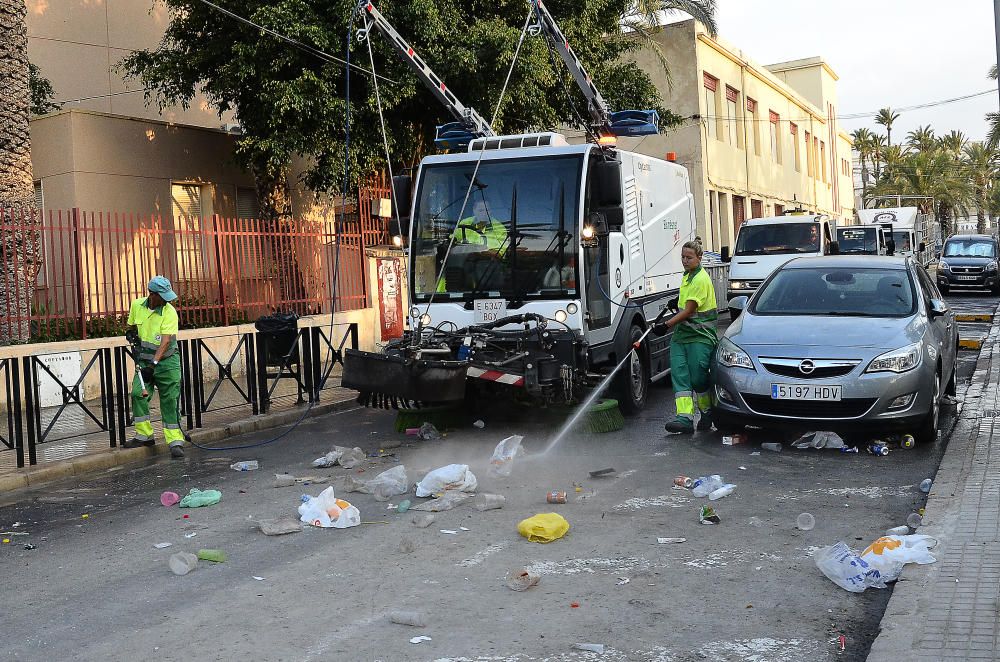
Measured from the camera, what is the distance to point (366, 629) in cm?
A: 454

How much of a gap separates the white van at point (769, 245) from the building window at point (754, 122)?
1586 cm

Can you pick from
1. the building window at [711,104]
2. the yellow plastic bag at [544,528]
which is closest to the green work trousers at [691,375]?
the yellow plastic bag at [544,528]

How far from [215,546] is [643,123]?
7814mm

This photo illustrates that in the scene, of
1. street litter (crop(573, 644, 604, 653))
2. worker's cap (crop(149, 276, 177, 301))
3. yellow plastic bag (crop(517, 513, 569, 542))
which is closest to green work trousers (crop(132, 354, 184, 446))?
worker's cap (crop(149, 276, 177, 301))

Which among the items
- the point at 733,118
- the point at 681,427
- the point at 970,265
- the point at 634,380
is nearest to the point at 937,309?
the point at 681,427

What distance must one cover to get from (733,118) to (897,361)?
2979 centimetres

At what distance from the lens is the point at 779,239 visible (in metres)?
23.1

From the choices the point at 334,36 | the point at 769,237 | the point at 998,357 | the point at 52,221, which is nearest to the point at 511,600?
the point at 52,221

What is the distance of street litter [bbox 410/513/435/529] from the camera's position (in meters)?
6.37

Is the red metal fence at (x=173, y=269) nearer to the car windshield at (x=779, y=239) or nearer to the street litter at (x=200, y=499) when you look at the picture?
the street litter at (x=200, y=499)

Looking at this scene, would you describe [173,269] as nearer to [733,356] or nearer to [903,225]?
[733,356]

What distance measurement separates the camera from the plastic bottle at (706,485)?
6.98m

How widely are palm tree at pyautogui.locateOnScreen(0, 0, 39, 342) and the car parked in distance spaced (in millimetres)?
24780

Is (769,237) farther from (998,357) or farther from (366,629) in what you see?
(366,629)
